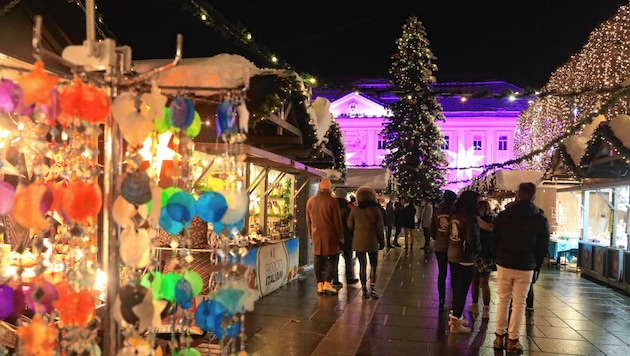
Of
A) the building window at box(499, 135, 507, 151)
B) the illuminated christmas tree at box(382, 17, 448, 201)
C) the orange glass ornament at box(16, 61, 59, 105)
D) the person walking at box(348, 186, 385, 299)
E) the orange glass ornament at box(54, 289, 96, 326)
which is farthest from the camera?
the building window at box(499, 135, 507, 151)

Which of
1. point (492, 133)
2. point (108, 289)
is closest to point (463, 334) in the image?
point (108, 289)

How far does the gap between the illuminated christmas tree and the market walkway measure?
1830cm

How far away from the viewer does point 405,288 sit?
30.3ft

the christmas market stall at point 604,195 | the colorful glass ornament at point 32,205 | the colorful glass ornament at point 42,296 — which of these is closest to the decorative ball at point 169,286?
the colorful glass ornament at point 42,296

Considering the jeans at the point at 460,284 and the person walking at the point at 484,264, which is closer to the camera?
the jeans at the point at 460,284

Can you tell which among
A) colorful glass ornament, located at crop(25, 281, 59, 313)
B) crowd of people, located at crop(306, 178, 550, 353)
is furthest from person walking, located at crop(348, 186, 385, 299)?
colorful glass ornament, located at crop(25, 281, 59, 313)

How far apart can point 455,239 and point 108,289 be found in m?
4.77

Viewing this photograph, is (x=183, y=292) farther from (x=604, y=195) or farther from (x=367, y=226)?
Answer: (x=604, y=195)

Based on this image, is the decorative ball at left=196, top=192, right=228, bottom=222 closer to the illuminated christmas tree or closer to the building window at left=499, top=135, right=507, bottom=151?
the illuminated christmas tree

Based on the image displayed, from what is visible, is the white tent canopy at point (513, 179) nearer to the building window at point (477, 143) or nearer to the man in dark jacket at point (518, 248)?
the man in dark jacket at point (518, 248)

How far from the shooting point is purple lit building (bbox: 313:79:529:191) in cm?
4022

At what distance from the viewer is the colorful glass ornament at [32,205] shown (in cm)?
210

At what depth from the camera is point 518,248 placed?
205 inches

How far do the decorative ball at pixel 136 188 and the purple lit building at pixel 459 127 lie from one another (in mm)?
37619
